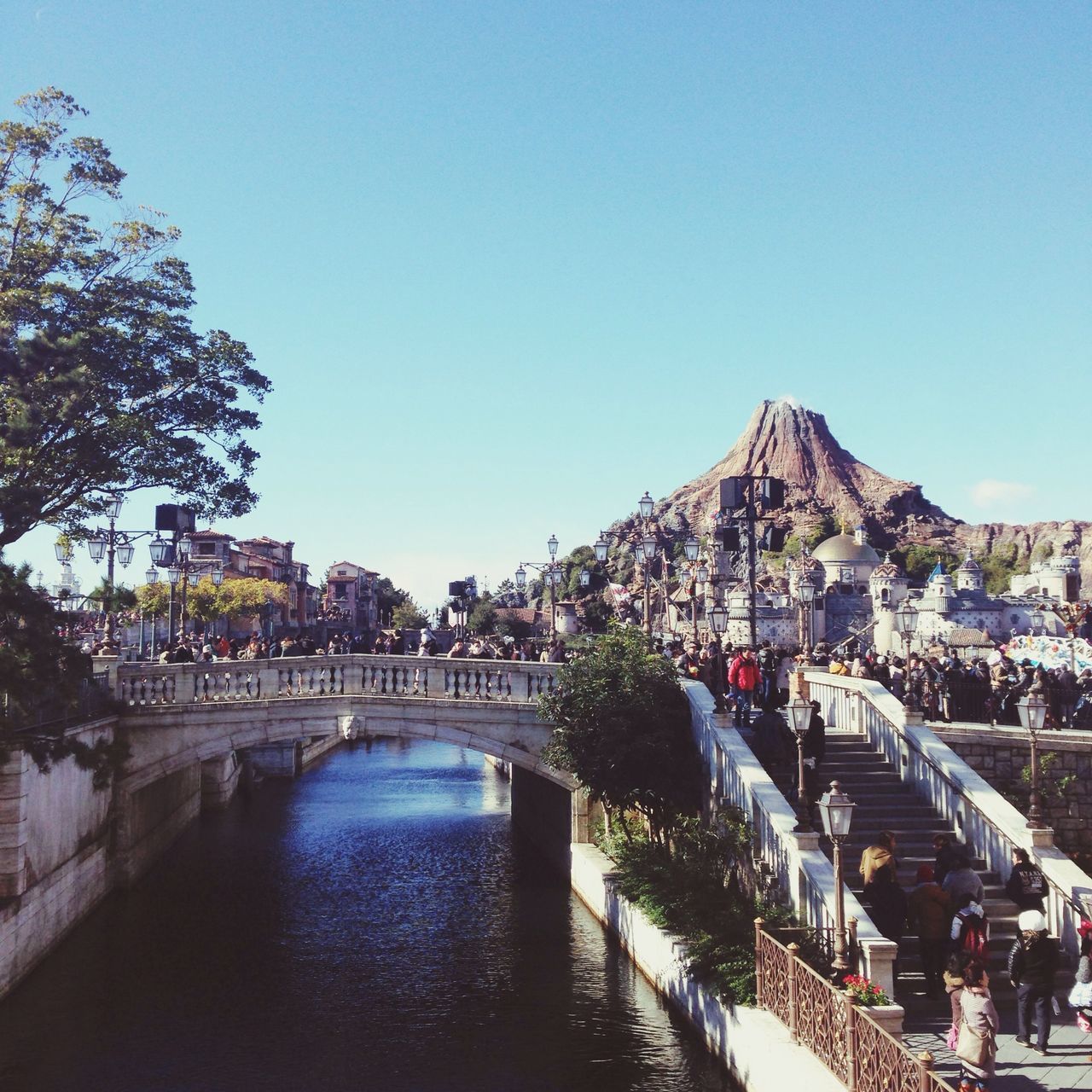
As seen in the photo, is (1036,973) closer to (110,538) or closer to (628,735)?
(628,735)

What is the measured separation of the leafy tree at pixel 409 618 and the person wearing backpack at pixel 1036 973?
328 feet

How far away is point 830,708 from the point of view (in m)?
21.6

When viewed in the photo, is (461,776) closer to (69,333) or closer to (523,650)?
(523,650)

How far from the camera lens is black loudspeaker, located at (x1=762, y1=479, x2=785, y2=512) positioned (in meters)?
20.5

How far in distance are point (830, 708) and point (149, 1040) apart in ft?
A: 43.2

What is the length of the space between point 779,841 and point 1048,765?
6977 mm

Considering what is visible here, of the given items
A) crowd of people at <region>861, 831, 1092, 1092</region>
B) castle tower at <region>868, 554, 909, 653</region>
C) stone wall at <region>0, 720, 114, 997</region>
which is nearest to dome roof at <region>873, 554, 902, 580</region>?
castle tower at <region>868, 554, 909, 653</region>

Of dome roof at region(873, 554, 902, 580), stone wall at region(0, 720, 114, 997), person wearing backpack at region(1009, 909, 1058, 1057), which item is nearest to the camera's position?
person wearing backpack at region(1009, 909, 1058, 1057)

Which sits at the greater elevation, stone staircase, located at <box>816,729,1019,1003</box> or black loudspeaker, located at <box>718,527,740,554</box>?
black loudspeaker, located at <box>718,527,740,554</box>

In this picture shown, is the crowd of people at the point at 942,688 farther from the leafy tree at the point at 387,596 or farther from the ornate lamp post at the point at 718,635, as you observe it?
the leafy tree at the point at 387,596

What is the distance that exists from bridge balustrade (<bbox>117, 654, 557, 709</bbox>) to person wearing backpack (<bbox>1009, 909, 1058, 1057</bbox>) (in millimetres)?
11394

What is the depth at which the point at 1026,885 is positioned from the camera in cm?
1423

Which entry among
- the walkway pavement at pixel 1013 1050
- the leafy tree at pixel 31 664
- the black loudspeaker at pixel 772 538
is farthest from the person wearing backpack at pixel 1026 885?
the leafy tree at pixel 31 664

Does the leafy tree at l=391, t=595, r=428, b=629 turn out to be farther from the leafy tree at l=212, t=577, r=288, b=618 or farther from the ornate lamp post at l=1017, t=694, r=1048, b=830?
the ornate lamp post at l=1017, t=694, r=1048, b=830
